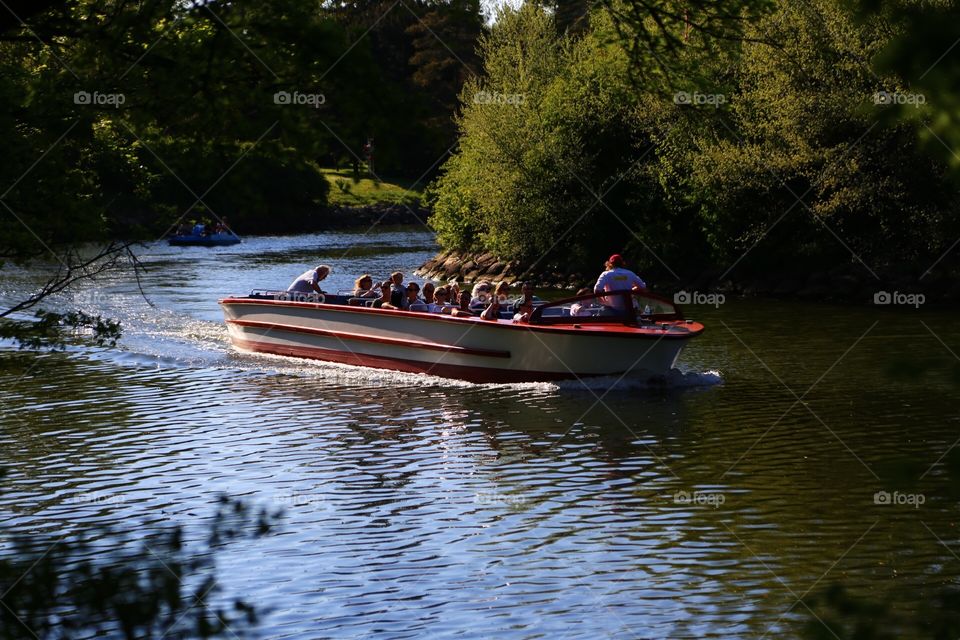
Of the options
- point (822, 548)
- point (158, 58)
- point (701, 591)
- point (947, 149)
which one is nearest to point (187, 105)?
point (158, 58)

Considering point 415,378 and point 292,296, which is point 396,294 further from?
point 292,296

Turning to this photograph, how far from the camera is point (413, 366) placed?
885 inches

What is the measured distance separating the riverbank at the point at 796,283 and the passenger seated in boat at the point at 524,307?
1455 cm

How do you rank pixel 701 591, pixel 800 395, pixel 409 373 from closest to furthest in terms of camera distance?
pixel 701 591 → pixel 800 395 → pixel 409 373

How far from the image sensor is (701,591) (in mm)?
10016

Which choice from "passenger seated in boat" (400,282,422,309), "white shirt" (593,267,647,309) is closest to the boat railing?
"passenger seated in boat" (400,282,422,309)

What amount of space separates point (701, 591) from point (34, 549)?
631 centimetres

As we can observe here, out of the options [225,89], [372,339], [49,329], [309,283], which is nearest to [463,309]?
[372,339]

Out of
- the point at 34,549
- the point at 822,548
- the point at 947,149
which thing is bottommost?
the point at 822,548

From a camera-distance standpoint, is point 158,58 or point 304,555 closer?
point 158,58

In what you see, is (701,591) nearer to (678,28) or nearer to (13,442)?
(678,28)

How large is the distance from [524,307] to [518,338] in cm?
98

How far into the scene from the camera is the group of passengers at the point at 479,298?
Result: 20.5m

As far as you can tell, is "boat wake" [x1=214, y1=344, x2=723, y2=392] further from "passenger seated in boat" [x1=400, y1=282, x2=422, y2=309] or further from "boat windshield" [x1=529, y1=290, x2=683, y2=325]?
Result: "passenger seated in boat" [x1=400, y1=282, x2=422, y2=309]
